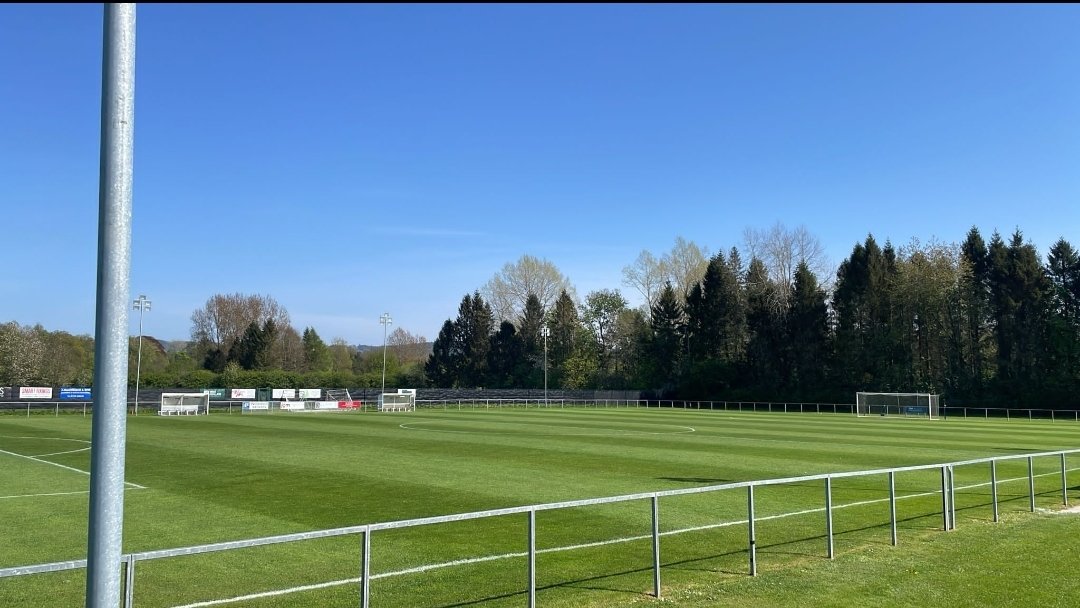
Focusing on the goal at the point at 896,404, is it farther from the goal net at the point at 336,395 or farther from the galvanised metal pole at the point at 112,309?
the galvanised metal pole at the point at 112,309

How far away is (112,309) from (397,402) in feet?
211

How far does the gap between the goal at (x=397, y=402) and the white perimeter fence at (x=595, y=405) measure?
1789mm

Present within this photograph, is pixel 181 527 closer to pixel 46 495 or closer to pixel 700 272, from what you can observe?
pixel 46 495

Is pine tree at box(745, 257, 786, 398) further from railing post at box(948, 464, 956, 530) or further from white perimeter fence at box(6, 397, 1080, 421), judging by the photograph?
railing post at box(948, 464, 956, 530)

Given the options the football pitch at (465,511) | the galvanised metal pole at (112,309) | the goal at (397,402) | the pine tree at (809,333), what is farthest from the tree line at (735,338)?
the galvanised metal pole at (112,309)

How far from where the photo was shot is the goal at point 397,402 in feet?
216

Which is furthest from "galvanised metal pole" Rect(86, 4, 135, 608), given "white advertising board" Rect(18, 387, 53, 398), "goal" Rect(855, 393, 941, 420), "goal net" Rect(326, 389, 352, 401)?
"goal net" Rect(326, 389, 352, 401)

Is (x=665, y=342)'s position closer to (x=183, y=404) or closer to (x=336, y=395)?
(x=336, y=395)

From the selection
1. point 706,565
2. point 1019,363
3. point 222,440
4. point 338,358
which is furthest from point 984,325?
point 338,358

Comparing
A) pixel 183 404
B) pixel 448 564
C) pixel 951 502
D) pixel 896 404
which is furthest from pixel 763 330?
pixel 448 564

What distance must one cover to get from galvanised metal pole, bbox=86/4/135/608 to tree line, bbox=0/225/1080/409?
7675cm

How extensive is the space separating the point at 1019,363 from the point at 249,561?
3249 inches

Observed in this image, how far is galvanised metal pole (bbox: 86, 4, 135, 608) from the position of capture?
12.4 feet

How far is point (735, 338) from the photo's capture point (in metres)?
101
